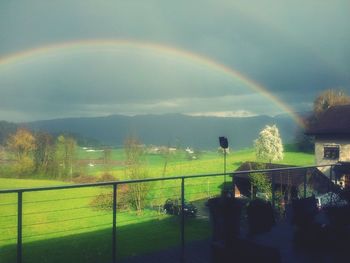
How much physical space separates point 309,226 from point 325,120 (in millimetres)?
28923

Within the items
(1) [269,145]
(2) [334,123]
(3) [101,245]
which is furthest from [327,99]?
(3) [101,245]

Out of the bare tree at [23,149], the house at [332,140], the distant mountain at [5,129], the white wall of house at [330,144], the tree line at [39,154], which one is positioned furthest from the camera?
the distant mountain at [5,129]

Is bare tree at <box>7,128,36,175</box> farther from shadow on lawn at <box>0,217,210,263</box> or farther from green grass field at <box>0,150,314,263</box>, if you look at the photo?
shadow on lawn at <box>0,217,210,263</box>

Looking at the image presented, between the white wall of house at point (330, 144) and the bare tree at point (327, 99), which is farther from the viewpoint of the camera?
the bare tree at point (327, 99)

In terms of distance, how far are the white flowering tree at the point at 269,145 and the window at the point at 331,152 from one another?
32.5m

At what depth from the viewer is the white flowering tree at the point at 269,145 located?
61.1 meters

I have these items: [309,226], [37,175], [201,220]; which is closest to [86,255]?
[201,220]

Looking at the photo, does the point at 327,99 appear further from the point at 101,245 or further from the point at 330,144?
the point at 101,245

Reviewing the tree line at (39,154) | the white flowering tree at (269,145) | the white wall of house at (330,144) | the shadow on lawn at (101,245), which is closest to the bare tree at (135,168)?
the shadow on lawn at (101,245)

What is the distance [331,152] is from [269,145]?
35.2 meters

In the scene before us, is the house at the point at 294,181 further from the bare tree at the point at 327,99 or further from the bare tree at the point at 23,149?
the bare tree at the point at 23,149

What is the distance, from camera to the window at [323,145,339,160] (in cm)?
2727

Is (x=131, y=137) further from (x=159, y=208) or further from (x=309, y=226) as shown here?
(x=309, y=226)

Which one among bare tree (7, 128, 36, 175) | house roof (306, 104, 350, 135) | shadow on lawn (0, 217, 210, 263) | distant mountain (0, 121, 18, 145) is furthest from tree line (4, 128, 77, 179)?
house roof (306, 104, 350, 135)
